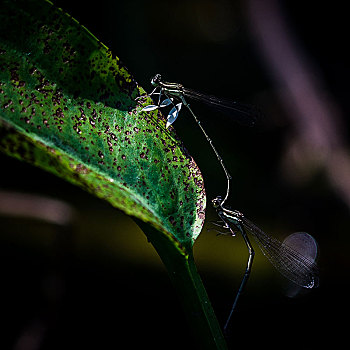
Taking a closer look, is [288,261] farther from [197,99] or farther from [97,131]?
[97,131]

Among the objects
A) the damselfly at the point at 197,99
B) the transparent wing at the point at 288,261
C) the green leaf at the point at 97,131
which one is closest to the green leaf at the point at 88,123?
the green leaf at the point at 97,131

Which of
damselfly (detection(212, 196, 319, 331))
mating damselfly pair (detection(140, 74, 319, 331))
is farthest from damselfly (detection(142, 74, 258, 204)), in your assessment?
damselfly (detection(212, 196, 319, 331))

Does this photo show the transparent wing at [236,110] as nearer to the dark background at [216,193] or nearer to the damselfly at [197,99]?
the damselfly at [197,99]

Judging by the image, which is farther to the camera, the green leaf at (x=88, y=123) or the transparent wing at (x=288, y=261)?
the transparent wing at (x=288, y=261)

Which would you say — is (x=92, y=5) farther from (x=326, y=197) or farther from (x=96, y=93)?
(x=96, y=93)

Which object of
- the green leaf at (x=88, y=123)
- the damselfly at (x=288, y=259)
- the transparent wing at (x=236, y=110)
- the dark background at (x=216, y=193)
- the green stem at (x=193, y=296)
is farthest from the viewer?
the dark background at (x=216, y=193)

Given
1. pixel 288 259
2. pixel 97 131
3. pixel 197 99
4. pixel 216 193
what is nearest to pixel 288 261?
pixel 288 259

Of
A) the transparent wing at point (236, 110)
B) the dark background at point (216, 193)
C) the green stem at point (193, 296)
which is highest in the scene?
the green stem at point (193, 296)
